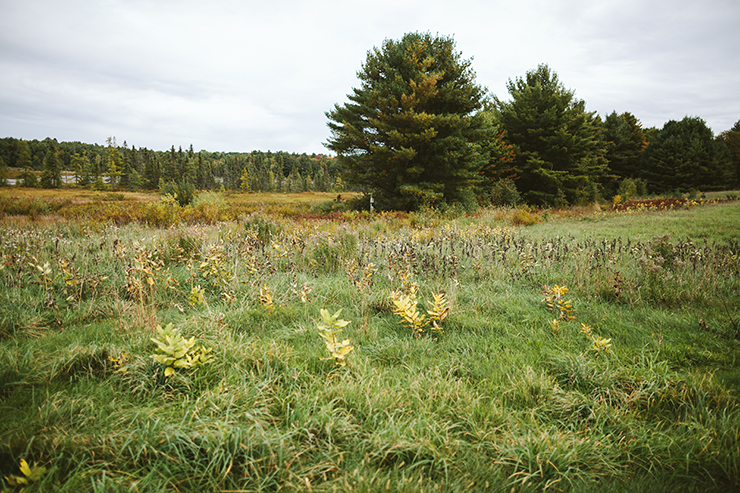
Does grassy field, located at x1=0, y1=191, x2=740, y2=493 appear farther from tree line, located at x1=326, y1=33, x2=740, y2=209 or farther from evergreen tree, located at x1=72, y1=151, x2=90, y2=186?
evergreen tree, located at x1=72, y1=151, x2=90, y2=186

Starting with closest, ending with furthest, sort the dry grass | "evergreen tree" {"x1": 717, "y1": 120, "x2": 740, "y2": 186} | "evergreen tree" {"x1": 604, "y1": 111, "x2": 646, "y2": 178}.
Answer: the dry grass < "evergreen tree" {"x1": 717, "y1": 120, "x2": 740, "y2": 186} < "evergreen tree" {"x1": 604, "y1": 111, "x2": 646, "y2": 178}

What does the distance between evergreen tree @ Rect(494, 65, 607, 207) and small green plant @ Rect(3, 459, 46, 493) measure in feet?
70.4

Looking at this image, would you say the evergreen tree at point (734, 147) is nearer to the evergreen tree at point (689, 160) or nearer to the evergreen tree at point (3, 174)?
the evergreen tree at point (689, 160)

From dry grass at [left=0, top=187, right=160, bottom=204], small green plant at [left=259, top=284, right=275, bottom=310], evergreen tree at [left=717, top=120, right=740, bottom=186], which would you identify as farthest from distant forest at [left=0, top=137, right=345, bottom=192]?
small green plant at [left=259, top=284, right=275, bottom=310]

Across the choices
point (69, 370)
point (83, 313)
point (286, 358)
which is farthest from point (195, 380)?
point (83, 313)

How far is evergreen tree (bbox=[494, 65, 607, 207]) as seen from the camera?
736 inches

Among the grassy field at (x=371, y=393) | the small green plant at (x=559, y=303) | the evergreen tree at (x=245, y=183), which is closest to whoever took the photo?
the grassy field at (x=371, y=393)

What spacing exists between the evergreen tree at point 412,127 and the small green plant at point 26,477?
13474mm

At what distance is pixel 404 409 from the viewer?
5.50ft

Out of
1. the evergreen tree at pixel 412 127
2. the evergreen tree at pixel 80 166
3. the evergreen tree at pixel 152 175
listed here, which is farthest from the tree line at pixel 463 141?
the evergreen tree at pixel 80 166

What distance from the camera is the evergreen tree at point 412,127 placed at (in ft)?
45.4

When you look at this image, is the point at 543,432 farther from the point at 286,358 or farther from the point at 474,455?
the point at 286,358

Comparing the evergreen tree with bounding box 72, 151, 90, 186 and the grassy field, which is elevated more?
the evergreen tree with bounding box 72, 151, 90, 186

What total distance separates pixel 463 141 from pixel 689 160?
23024 millimetres
